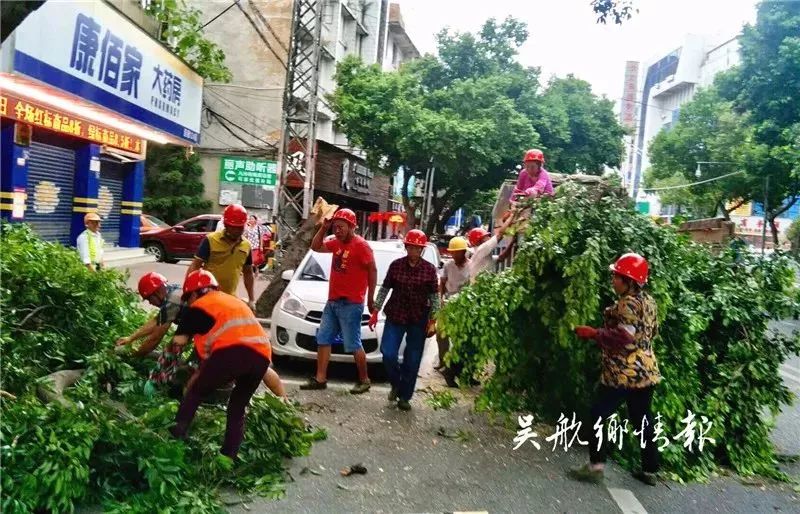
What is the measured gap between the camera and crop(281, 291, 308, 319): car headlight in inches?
316


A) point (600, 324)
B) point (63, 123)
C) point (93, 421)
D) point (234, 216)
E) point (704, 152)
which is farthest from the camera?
point (704, 152)

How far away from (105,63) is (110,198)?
20.7ft

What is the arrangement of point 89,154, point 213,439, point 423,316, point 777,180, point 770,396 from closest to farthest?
1. point 213,439
2. point 770,396
3. point 423,316
4. point 89,154
5. point 777,180

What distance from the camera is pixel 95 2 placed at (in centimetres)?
1085

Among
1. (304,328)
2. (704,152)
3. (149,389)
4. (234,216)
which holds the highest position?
(704,152)


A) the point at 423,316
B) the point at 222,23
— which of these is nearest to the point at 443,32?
the point at 222,23

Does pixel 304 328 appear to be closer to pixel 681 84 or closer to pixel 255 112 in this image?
pixel 255 112

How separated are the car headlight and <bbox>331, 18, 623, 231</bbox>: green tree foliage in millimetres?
17878

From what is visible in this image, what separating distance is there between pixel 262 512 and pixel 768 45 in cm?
2096

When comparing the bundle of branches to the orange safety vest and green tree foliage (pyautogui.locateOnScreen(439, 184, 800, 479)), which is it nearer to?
the orange safety vest

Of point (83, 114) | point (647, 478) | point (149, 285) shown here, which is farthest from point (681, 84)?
point (149, 285)

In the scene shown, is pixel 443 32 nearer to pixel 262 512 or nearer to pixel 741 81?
pixel 741 81

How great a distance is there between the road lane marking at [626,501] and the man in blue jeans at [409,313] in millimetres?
2264

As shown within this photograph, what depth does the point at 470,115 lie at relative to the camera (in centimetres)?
2656
